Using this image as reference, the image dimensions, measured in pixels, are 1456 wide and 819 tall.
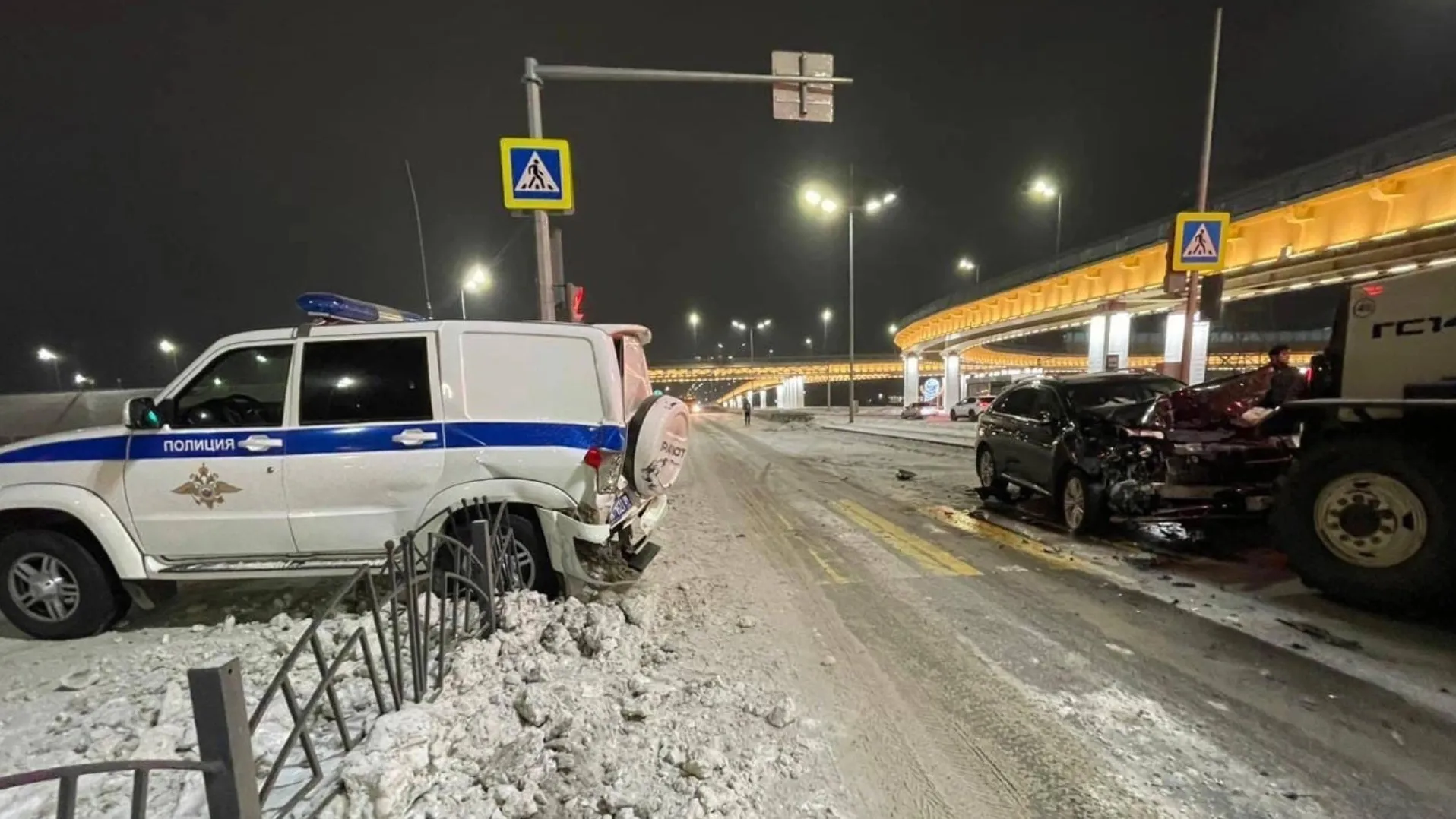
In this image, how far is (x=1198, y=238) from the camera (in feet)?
36.0

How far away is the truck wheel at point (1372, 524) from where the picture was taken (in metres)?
4.08

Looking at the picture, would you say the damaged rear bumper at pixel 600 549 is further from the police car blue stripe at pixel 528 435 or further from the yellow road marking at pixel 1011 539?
the yellow road marking at pixel 1011 539

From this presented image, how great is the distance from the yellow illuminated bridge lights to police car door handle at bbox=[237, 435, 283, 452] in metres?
14.7

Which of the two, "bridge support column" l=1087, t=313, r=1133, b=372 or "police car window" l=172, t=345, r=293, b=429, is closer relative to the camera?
"police car window" l=172, t=345, r=293, b=429

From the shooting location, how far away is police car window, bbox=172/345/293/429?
173 inches

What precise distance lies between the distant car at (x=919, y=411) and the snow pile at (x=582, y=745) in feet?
115

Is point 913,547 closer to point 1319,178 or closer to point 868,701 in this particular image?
point 868,701

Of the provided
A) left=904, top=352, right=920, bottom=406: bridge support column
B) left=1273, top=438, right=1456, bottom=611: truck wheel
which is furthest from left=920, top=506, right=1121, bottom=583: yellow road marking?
left=904, top=352, right=920, bottom=406: bridge support column

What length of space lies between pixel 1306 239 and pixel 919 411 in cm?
2429

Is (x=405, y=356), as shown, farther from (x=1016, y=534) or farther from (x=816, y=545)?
(x=1016, y=534)

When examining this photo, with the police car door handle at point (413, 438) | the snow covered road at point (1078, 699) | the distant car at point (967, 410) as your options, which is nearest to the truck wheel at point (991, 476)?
the snow covered road at point (1078, 699)

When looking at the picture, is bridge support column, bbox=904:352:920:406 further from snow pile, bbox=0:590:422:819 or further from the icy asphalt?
snow pile, bbox=0:590:422:819

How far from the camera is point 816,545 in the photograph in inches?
265

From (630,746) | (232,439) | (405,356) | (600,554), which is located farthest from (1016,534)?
(232,439)
